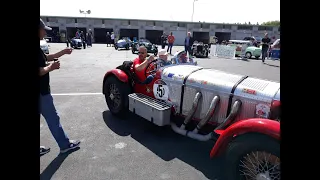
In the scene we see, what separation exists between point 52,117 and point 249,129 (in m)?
2.60

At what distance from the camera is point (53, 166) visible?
2826mm

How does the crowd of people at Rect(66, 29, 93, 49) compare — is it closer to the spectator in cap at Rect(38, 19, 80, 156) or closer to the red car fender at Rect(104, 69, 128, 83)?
the red car fender at Rect(104, 69, 128, 83)

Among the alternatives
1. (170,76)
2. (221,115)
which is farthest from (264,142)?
(170,76)

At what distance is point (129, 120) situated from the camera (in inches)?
172

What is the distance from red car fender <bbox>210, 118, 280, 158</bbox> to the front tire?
5 centimetres

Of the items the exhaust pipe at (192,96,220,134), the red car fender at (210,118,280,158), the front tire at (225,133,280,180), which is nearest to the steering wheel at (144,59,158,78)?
the exhaust pipe at (192,96,220,134)

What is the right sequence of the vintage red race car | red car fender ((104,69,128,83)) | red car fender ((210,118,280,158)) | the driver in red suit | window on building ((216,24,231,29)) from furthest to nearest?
window on building ((216,24,231,29)), red car fender ((104,69,128,83)), the driver in red suit, the vintage red race car, red car fender ((210,118,280,158))

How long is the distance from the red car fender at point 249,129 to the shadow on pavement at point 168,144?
0.52 metres

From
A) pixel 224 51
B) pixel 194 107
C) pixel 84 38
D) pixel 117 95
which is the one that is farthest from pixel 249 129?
pixel 84 38

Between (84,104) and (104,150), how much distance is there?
2276mm

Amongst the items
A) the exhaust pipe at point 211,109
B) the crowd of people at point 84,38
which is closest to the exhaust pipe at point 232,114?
the exhaust pipe at point 211,109

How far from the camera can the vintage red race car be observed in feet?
7.23
